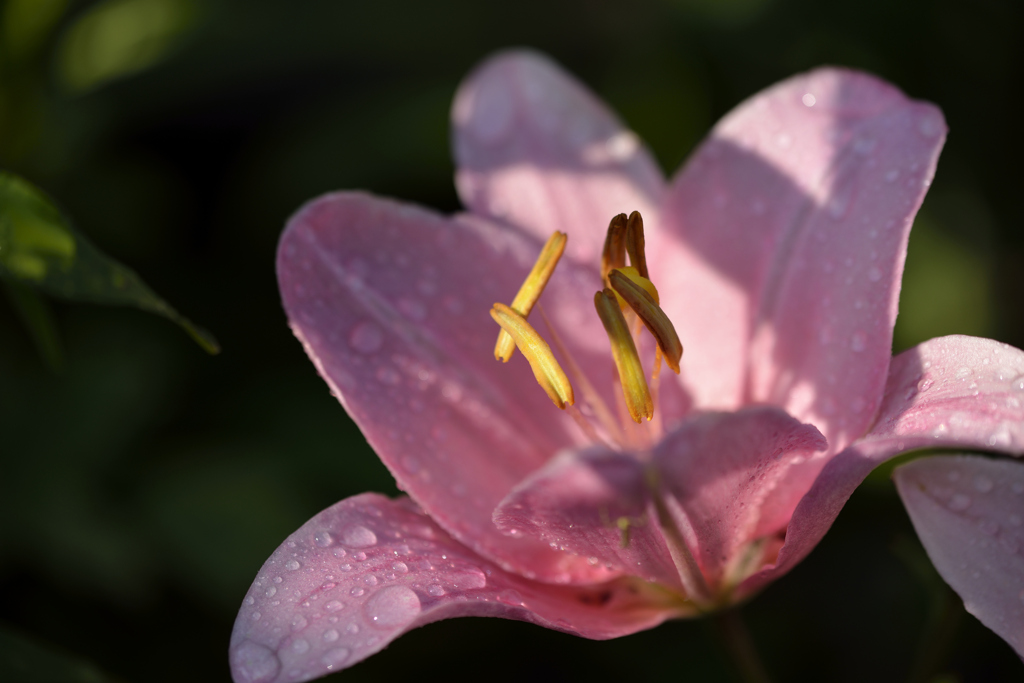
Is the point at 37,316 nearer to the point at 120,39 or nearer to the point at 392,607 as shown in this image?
the point at 392,607

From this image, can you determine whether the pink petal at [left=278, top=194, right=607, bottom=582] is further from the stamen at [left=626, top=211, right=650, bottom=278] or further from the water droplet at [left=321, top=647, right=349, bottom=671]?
the water droplet at [left=321, top=647, right=349, bottom=671]

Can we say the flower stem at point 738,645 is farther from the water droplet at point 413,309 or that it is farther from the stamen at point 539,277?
the water droplet at point 413,309

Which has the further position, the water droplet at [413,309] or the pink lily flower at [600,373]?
the water droplet at [413,309]

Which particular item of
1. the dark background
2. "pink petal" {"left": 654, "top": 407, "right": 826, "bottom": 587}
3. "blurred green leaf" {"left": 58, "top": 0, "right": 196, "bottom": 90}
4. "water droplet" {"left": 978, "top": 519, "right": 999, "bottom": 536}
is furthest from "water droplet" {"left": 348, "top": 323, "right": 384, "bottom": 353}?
"blurred green leaf" {"left": 58, "top": 0, "right": 196, "bottom": 90}

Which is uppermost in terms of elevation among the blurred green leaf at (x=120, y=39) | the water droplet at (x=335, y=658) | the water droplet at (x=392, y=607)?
the blurred green leaf at (x=120, y=39)

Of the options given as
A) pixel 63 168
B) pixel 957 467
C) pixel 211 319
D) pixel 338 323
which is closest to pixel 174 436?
pixel 211 319

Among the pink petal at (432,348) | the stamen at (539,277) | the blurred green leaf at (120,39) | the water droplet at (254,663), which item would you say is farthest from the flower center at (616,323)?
the blurred green leaf at (120,39)

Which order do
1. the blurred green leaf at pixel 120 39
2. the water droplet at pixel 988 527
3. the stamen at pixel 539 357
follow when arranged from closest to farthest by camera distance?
the water droplet at pixel 988 527, the stamen at pixel 539 357, the blurred green leaf at pixel 120 39
